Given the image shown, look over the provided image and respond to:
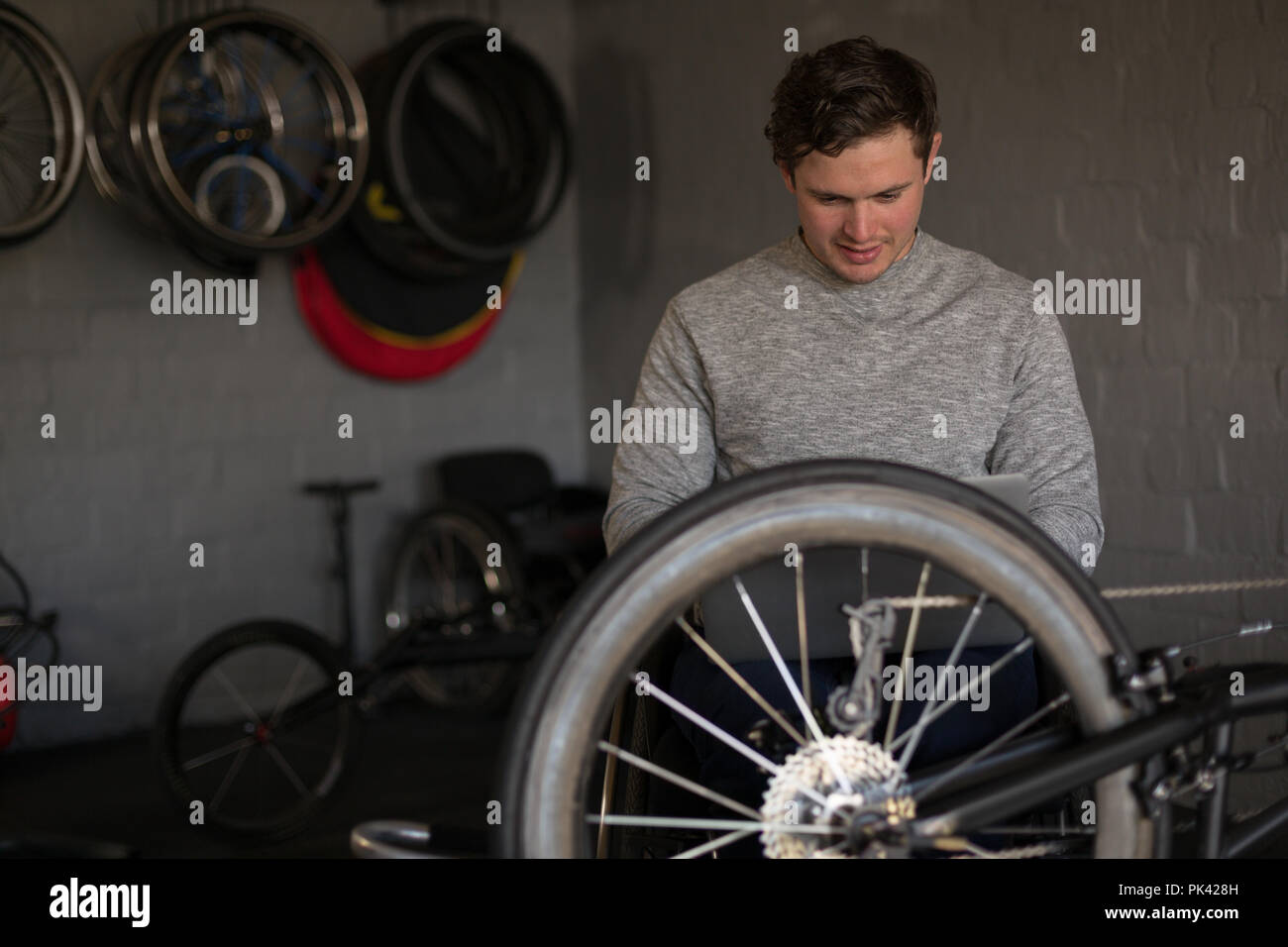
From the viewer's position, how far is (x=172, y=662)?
3855 millimetres

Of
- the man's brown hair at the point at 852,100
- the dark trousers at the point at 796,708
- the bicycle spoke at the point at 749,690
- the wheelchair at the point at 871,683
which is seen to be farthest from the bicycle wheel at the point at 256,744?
the wheelchair at the point at 871,683

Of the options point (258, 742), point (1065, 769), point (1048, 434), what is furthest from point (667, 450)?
point (258, 742)

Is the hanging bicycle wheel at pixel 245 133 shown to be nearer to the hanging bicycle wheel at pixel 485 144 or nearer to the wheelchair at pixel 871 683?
the hanging bicycle wheel at pixel 485 144

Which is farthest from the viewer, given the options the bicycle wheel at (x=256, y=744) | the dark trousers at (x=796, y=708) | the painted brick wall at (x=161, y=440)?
the painted brick wall at (x=161, y=440)

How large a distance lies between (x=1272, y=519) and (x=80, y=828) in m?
2.70

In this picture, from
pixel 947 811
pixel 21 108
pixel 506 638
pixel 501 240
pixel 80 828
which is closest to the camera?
pixel 947 811

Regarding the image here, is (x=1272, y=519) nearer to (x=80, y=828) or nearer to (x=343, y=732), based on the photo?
(x=343, y=732)

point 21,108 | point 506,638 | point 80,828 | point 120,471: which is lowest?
point 80,828

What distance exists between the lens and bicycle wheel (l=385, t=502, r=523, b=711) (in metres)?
3.87

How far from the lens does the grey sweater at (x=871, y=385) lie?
62.1 inches

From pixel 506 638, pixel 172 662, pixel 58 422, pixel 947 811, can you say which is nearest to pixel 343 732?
pixel 506 638

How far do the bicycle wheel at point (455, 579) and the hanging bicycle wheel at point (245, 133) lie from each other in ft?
3.36

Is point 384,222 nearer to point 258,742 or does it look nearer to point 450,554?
point 450,554

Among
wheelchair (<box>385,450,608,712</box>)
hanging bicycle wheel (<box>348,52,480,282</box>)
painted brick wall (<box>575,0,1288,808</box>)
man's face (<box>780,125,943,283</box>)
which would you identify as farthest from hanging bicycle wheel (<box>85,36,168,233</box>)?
man's face (<box>780,125,943,283</box>)
